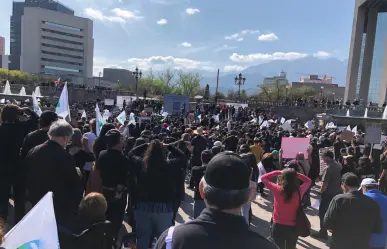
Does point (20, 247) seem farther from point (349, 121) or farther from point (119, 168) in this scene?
point (349, 121)

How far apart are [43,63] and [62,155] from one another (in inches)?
5162

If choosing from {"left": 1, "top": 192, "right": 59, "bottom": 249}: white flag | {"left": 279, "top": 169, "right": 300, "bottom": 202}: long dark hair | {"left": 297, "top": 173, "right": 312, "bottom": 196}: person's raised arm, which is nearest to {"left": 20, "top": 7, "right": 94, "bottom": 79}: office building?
{"left": 297, "top": 173, "right": 312, "bottom": 196}: person's raised arm

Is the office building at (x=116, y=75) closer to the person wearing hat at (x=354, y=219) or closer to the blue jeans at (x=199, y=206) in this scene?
the blue jeans at (x=199, y=206)

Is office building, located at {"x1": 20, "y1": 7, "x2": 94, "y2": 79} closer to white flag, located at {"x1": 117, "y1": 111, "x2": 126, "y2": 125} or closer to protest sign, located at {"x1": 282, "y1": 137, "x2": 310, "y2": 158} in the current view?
white flag, located at {"x1": 117, "y1": 111, "x2": 126, "y2": 125}

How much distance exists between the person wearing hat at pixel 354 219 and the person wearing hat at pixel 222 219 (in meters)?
2.60

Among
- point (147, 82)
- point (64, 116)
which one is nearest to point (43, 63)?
point (147, 82)

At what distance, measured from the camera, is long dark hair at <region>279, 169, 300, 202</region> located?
14.0 ft

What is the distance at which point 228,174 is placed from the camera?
1781mm

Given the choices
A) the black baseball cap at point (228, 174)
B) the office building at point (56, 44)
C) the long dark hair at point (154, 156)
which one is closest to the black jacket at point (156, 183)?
the long dark hair at point (154, 156)

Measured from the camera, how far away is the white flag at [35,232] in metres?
1.80

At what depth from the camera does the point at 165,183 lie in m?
4.10

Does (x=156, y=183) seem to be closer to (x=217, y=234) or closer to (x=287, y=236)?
(x=287, y=236)

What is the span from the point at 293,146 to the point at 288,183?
3.96 meters

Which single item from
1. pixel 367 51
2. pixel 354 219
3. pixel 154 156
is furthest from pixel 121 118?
pixel 367 51
